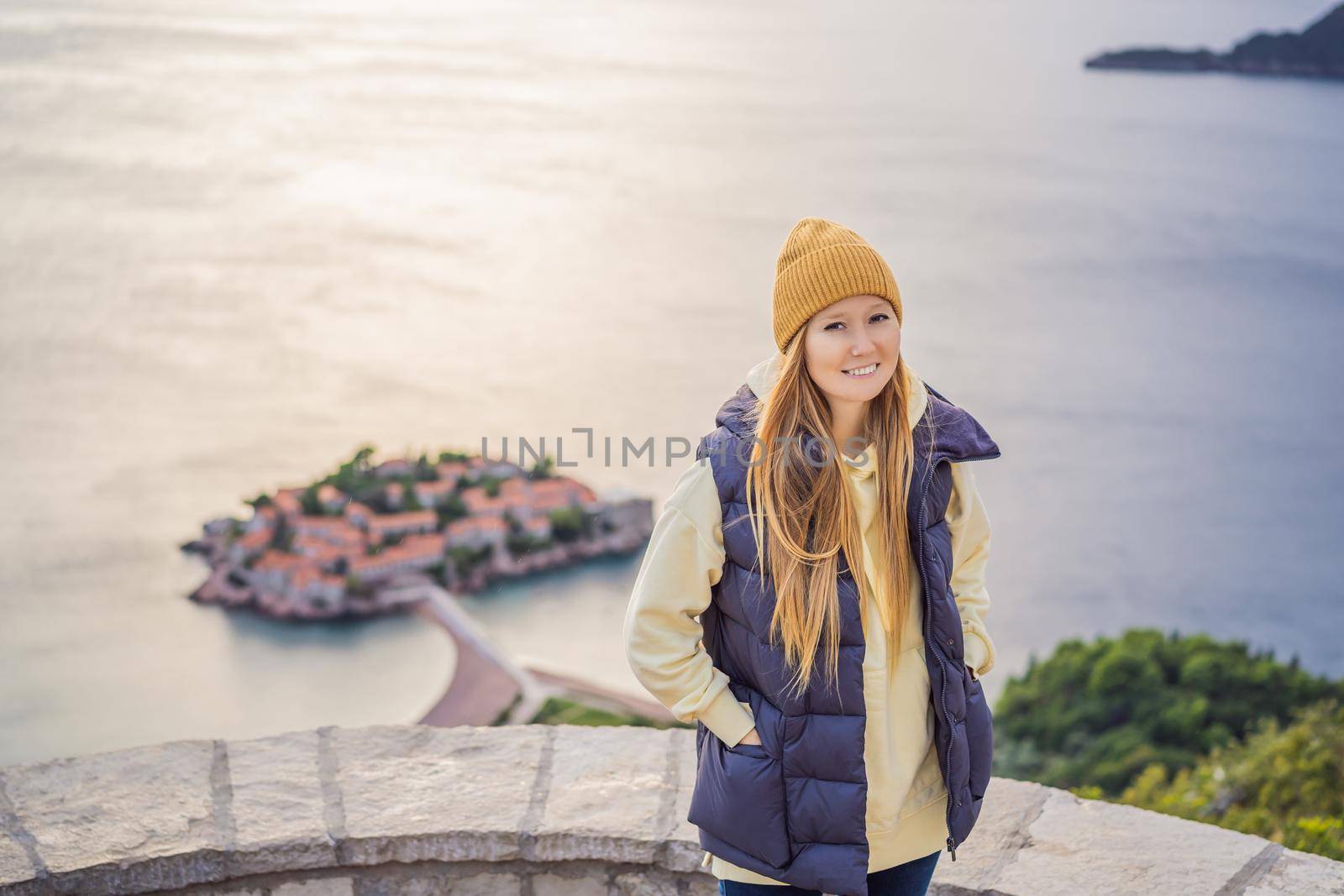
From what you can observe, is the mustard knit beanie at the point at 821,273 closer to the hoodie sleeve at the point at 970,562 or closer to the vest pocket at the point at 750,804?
the hoodie sleeve at the point at 970,562

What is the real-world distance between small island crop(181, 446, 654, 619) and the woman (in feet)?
25.9

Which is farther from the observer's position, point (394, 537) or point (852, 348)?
point (394, 537)

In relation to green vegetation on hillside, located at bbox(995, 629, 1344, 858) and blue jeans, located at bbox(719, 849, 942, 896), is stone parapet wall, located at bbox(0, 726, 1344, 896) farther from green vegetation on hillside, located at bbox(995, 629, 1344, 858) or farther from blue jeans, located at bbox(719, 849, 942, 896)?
green vegetation on hillside, located at bbox(995, 629, 1344, 858)

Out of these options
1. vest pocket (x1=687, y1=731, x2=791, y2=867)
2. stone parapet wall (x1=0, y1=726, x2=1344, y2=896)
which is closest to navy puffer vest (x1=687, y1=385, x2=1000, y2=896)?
vest pocket (x1=687, y1=731, x2=791, y2=867)

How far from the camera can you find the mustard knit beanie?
1290 mm

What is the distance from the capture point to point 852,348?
1.30 metres

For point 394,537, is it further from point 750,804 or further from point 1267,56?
point 1267,56

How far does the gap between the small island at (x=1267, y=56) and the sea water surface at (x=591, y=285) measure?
0.83ft

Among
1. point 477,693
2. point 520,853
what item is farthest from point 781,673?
point 477,693

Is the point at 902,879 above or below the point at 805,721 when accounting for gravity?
below

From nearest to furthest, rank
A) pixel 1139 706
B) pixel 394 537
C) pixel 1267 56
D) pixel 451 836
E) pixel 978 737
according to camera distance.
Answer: pixel 978 737, pixel 451 836, pixel 1139 706, pixel 394 537, pixel 1267 56

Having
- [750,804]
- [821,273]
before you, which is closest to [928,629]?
[750,804]

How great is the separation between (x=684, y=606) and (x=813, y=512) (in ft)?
0.60

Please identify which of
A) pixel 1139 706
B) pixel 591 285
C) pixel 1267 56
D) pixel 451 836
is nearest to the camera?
pixel 451 836
